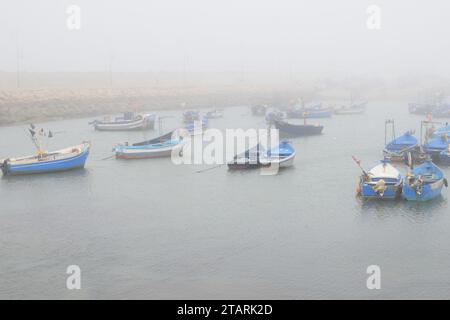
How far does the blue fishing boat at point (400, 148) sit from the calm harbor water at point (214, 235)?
13.2 ft

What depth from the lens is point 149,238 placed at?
32000 mm

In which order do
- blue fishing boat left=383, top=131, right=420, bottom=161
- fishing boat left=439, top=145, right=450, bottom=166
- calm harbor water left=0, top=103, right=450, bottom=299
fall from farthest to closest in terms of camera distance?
blue fishing boat left=383, top=131, right=420, bottom=161, fishing boat left=439, top=145, right=450, bottom=166, calm harbor water left=0, top=103, right=450, bottom=299

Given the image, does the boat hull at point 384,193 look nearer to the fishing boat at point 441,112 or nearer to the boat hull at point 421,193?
the boat hull at point 421,193

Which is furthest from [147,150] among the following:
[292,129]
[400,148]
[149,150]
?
[400,148]

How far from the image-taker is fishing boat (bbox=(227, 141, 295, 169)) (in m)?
48.8

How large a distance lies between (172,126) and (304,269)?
5986cm

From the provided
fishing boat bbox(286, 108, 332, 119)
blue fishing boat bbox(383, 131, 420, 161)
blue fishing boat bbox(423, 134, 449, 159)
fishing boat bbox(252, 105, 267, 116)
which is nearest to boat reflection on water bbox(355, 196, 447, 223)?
blue fishing boat bbox(383, 131, 420, 161)

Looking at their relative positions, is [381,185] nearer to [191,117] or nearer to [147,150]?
[147,150]

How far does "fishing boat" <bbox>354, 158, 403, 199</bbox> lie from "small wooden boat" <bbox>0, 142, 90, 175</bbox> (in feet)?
79.2

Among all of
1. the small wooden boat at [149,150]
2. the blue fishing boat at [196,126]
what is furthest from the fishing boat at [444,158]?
the blue fishing boat at [196,126]

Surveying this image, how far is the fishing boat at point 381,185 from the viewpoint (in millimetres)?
37469

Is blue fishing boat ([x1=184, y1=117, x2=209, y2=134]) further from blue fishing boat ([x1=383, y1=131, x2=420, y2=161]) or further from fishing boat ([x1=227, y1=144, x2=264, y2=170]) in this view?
blue fishing boat ([x1=383, y1=131, x2=420, y2=161])

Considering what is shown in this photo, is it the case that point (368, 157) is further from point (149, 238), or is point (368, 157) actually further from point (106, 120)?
point (106, 120)

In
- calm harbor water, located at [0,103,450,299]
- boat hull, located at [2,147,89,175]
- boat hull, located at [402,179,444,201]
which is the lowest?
calm harbor water, located at [0,103,450,299]
